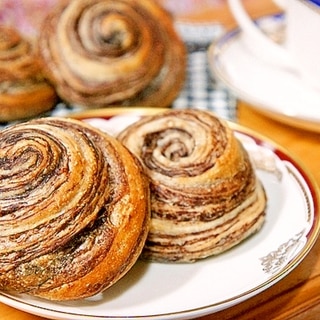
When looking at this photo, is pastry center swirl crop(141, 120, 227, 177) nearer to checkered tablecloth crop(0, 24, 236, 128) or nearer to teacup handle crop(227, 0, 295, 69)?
checkered tablecloth crop(0, 24, 236, 128)

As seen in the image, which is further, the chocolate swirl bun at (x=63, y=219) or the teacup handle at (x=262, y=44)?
the teacup handle at (x=262, y=44)

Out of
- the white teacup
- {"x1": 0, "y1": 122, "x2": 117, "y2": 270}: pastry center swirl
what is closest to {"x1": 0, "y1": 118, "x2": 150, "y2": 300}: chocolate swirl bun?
{"x1": 0, "y1": 122, "x2": 117, "y2": 270}: pastry center swirl

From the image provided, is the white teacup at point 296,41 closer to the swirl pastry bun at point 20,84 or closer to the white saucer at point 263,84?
the white saucer at point 263,84

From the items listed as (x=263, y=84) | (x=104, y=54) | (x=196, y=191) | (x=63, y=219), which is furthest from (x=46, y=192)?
(x=263, y=84)

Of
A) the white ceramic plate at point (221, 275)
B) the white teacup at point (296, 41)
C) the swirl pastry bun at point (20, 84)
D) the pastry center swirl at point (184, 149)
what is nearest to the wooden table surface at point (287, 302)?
the white ceramic plate at point (221, 275)

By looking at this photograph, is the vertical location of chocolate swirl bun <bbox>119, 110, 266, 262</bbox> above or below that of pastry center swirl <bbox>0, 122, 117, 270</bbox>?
below

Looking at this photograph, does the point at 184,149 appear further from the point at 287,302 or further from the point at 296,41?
the point at 296,41
